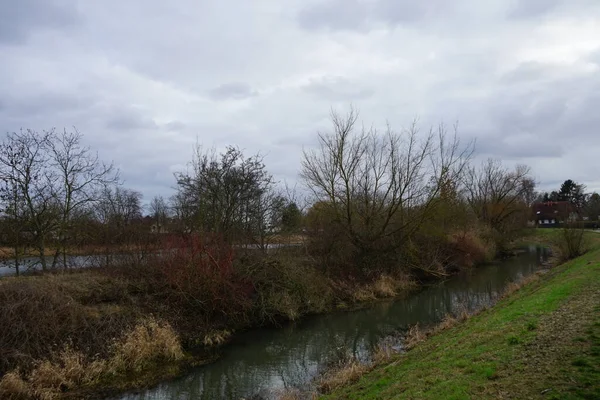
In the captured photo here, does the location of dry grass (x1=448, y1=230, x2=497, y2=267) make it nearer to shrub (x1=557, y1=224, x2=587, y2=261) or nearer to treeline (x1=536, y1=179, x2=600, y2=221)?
shrub (x1=557, y1=224, x2=587, y2=261)

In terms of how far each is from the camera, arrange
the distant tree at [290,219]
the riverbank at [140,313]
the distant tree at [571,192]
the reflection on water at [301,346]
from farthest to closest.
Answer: the distant tree at [571,192], the distant tree at [290,219], the reflection on water at [301,346], the riverbank at [140,313]

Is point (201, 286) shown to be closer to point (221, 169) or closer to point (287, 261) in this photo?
point (287, 261)

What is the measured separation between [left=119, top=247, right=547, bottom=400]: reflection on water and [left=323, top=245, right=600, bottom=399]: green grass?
317 centimetres

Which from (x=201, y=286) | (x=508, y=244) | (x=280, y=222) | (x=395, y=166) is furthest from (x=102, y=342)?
(x=508, y=244)

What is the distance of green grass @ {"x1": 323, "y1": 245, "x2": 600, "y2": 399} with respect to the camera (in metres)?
5.80

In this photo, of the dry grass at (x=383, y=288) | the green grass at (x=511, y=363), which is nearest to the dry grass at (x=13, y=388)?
the green grass at (x=511, y=363)

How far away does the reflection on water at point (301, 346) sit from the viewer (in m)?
11.2

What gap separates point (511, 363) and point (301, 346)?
915cm

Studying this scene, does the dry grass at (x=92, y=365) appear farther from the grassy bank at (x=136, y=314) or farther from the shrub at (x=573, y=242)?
the shrub at (x=573, y=242)

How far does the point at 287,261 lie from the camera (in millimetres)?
20672

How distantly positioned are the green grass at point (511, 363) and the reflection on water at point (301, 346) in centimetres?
317

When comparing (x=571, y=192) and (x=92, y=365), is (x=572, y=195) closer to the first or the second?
(x=571, y=192)

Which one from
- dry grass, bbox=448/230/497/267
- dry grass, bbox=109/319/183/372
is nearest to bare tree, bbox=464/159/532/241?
dry grass, bbox=448/230/497/267

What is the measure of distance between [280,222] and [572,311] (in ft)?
59.8
